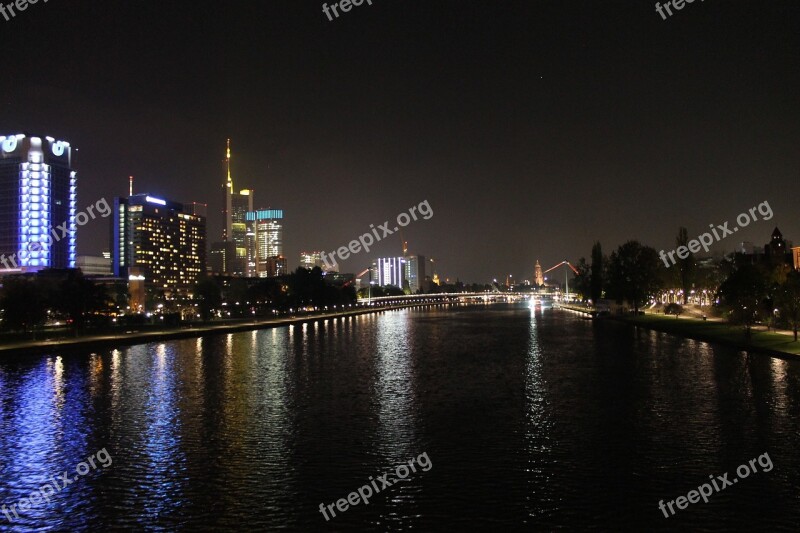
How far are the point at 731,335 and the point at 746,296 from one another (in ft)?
13.6

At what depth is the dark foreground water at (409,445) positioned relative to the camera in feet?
34.5

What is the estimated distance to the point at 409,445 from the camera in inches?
589

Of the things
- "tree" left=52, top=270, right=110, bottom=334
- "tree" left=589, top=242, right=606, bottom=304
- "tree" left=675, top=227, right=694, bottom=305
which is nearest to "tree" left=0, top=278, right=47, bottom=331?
"tree" left=52, top=270, right=110, bottom=334

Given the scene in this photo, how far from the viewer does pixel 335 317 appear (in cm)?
10356

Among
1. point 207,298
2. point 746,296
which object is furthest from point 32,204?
point 746,296

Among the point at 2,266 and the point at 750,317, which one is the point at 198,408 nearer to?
the point at 750,317

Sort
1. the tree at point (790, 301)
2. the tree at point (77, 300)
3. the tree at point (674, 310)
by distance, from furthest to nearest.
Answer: the tree at point (674, 310) < the tree at point (77, 300) < the tree at point (790, 301)

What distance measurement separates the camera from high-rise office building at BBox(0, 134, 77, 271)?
15638 cm

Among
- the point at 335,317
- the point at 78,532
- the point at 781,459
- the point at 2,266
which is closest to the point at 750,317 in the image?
the point at 781,459

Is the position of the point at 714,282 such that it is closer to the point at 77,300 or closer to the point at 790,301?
the point at 790,301

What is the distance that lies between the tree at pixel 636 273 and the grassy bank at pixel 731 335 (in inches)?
653

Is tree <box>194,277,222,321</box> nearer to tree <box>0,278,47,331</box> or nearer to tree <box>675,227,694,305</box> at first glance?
tree <box>0,278,47,331</box>

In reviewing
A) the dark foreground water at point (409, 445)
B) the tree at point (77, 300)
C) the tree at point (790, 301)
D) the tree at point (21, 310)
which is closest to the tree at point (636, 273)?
the tree at point (790, 301)

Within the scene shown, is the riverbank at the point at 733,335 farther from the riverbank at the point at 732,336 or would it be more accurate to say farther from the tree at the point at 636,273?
the tree at the point at 636,273
